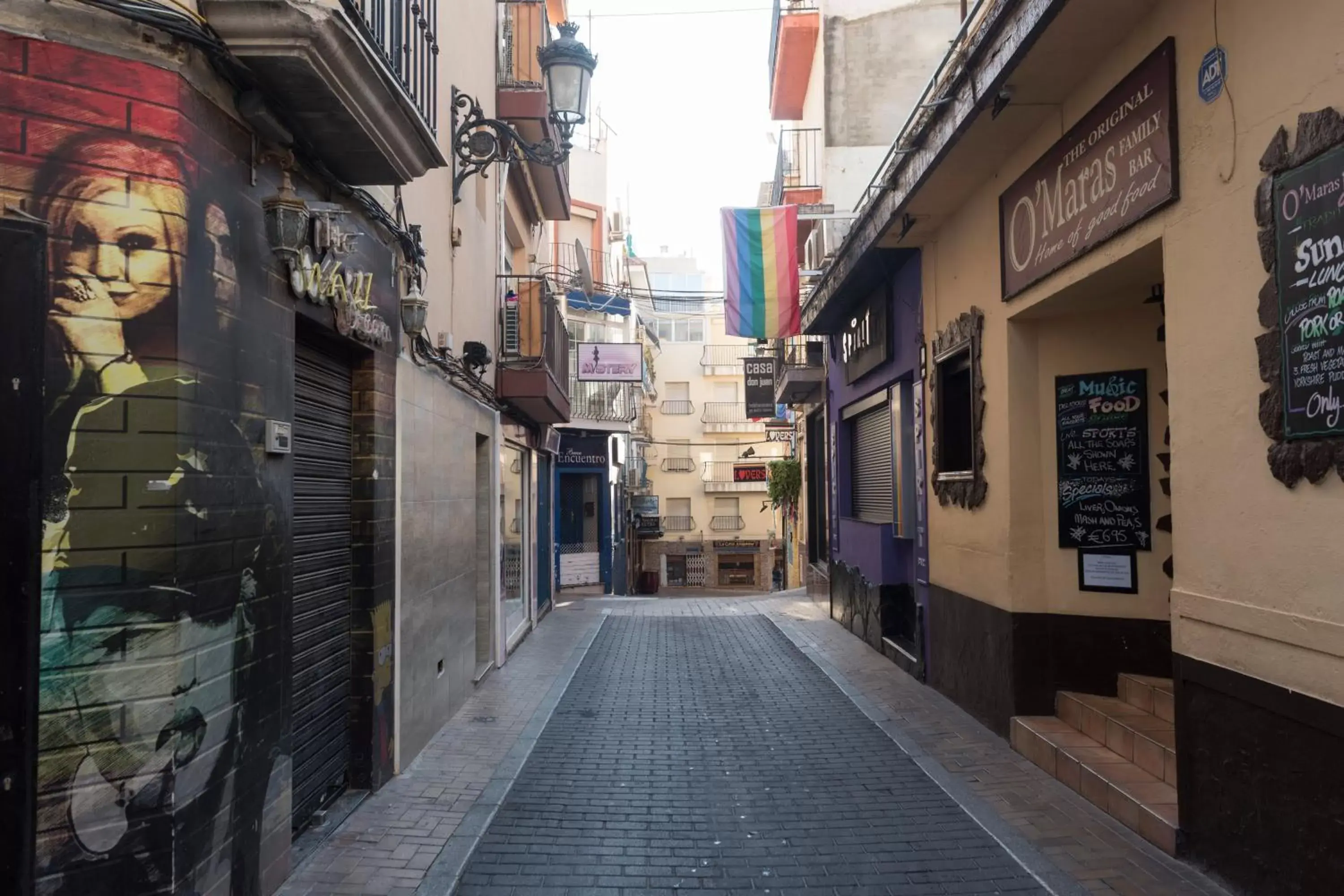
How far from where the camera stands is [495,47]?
34.4 feet

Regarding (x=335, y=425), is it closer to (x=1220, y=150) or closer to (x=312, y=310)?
(x=312, y=310)

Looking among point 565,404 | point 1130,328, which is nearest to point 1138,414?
point 1130,328

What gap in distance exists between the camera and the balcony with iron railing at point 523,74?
1047 cm

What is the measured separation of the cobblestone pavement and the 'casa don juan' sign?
3635mm

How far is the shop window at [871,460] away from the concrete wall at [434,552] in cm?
496

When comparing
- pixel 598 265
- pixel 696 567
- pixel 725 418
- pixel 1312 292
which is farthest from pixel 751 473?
pixel 1312 292

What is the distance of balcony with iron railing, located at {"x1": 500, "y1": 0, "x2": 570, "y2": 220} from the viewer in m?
10.5

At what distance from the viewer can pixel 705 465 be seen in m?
44.3

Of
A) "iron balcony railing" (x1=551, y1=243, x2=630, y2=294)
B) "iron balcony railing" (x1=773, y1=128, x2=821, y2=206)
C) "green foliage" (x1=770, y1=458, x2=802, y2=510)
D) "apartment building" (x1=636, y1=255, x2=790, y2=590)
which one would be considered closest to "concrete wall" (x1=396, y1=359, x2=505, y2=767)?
"iron balcony railing" (x1=551, y1=243, x2=630, y2=294)

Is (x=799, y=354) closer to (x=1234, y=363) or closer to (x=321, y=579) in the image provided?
(x=321, y=579)

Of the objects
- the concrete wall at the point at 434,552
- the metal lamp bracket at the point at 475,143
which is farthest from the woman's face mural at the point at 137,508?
the metal lamp bracket at the point at 475,143

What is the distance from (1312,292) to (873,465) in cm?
915

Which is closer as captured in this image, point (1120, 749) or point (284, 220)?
point (284, 220)

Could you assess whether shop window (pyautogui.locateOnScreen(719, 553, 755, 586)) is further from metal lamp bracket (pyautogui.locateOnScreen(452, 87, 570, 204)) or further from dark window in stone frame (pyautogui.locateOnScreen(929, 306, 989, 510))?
metal lamp bracket (pyautogui.locateOnScreen(452, 87, 570, 204))
